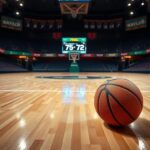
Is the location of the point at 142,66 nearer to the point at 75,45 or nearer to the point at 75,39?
the point at 75,45

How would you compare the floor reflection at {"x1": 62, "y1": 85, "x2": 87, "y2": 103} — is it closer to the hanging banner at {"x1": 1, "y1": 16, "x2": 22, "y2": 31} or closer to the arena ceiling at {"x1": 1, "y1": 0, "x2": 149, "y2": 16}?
the arena ceiling at {"x1": 1, "y1": 0, "x2": 149, "y2": 16}

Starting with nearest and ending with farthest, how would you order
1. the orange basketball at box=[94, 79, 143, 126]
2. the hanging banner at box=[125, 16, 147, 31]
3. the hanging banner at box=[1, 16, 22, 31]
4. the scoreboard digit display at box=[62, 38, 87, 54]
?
the orange basketball at box=[94, 79, 143, 126]
the scoreboard digit display at box=[62, 38, 87, 54]
the hanging banner at box=[1, 16, 22, 31]
the hanging banner at box=[125, 16, 147, 31]

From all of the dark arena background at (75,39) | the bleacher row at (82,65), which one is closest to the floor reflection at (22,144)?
the dark arena background at (75,39)

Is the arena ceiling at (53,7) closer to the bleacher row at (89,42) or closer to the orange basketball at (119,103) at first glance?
the bleacher row at (89,42)

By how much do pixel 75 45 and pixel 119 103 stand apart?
26.6 meters

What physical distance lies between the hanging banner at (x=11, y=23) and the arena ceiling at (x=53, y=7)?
5.00ft

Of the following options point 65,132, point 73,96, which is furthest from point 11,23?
point 65,132

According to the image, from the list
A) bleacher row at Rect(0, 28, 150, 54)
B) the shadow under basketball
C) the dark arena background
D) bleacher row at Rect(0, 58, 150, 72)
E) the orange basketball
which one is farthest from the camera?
bleacher row at Rect(0, 28, 150, 54)

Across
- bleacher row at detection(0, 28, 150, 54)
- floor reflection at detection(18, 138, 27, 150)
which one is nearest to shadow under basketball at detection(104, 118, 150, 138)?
floor reflection at detection(18, 138, 27, 150)

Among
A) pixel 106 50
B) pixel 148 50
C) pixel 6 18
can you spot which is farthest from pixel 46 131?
pixel 106 50

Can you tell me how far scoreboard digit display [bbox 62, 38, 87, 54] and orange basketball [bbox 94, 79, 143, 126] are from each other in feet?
84.6

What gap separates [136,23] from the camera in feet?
101

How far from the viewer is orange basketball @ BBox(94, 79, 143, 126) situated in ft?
10.2

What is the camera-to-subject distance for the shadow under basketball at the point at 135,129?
2.93m
